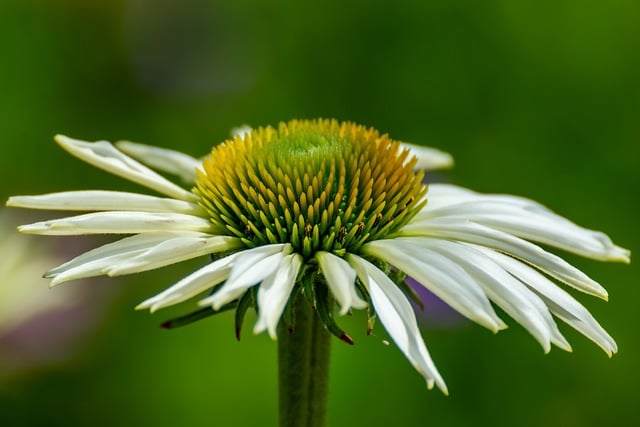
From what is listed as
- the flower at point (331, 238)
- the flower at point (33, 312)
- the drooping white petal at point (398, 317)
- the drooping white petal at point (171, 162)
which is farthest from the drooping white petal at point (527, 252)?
the flower at point (33, 312)

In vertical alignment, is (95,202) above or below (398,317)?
above

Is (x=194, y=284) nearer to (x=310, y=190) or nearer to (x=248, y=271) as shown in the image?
(x=248, y=271)

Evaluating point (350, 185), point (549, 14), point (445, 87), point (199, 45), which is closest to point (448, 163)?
point (350, 185)

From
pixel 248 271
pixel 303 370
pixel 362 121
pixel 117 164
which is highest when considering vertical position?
pixel 362 121

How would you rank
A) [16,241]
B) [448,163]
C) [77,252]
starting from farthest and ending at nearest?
[77,252] → [16,241] → [448,163]

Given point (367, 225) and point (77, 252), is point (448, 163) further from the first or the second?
point (77, 252)

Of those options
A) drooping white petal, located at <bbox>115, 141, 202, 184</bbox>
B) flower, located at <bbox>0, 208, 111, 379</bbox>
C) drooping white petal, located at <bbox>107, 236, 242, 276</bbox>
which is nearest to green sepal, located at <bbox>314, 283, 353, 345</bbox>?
drooping white petal, located at <bbox>107, 236, 242, 276</bbox>

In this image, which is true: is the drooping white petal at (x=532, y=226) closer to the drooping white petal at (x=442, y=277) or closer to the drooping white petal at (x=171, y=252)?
the drooping white petal at (x=442, y=277)

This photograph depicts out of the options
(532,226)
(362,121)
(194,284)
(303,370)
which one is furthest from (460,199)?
(362,121)
